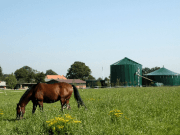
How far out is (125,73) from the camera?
207 ft

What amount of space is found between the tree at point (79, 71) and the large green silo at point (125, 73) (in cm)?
4715

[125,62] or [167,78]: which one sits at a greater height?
[125,62]

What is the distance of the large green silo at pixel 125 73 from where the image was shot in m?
62.5

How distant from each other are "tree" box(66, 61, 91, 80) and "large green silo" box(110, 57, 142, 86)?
47153 millimetres

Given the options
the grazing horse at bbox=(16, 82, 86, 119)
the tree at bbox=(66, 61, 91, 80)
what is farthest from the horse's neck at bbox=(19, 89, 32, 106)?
the tree at bbox=(66, 61, 91, 80)

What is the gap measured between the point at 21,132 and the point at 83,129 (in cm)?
185

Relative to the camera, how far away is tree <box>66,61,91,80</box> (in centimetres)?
11069

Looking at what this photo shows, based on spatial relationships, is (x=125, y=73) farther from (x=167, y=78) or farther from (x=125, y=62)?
(x=167, y=78)

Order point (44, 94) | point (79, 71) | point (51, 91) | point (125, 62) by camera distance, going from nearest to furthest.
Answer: point (44, 94)
point (51, 91)
point (125, 62)
point (79, 71)

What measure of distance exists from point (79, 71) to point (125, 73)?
50556 mm

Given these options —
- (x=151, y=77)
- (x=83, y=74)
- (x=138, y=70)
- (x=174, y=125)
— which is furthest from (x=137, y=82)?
(x=174, y=125)

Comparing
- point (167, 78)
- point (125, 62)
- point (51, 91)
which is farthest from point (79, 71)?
point (51, 91)

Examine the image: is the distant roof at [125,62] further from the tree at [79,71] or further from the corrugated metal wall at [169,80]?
the tree at [79,71]

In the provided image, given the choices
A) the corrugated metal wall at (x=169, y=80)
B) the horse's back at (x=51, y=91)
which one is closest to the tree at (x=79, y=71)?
the corrugated metal wall at (x=169, y=80)
